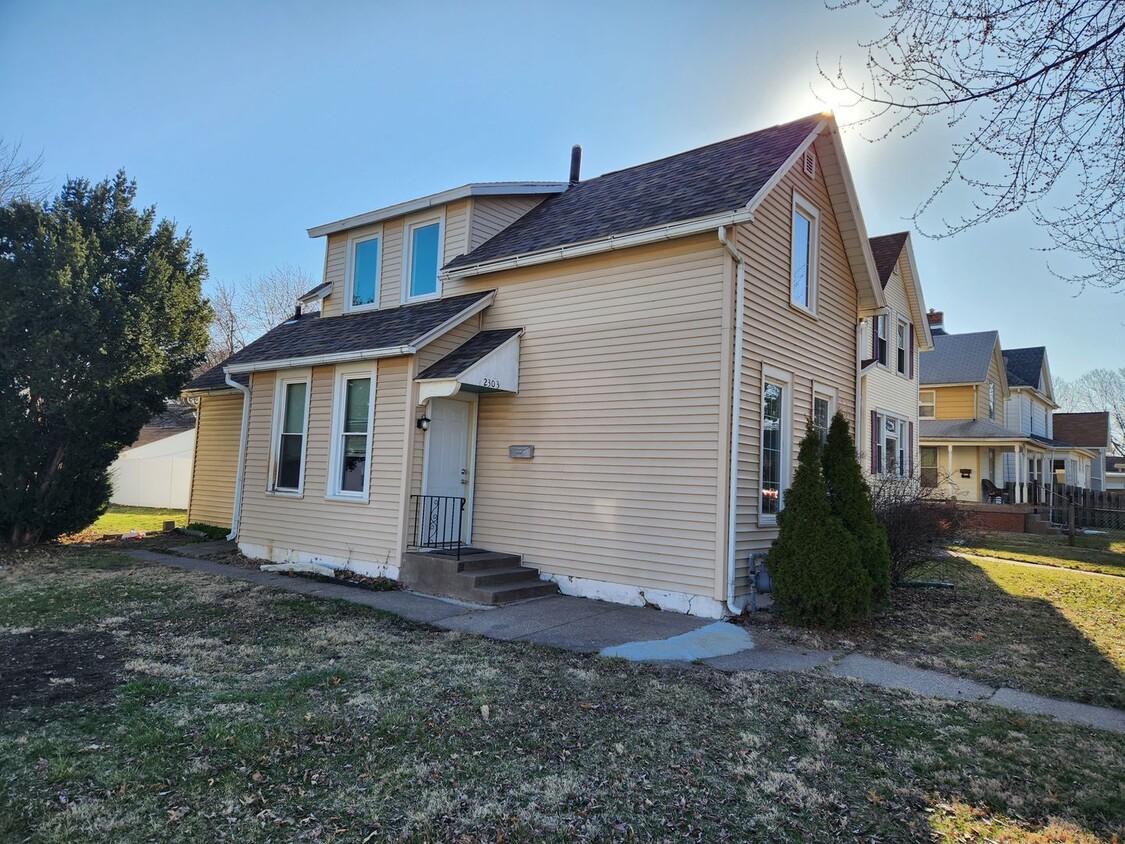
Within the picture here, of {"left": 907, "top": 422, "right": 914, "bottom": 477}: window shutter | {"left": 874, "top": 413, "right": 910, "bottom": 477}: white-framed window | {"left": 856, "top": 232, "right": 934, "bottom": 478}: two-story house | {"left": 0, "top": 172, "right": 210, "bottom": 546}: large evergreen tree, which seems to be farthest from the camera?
{"left": 907, "top": 422, "right": 914, "bottom": 477}: window shutter

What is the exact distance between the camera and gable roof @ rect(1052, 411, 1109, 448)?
34469 mm

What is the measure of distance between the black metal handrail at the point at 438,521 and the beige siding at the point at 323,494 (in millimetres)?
270

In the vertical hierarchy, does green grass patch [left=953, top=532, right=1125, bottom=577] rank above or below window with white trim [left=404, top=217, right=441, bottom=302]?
below

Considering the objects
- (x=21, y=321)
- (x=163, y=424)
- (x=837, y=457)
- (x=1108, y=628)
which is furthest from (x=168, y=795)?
(x=163, y=424)

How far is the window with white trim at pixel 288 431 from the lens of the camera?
1154 centimetres

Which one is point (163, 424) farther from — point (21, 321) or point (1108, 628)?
point (1108, 628)

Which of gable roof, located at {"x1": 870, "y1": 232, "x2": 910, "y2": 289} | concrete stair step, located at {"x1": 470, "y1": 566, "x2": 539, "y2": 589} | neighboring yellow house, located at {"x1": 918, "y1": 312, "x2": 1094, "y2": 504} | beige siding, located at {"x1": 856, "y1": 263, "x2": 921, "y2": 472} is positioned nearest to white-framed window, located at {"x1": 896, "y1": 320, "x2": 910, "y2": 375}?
beige siding, located at {"x1": 856, "y1": 263, "x2": 921, "y2": 472}

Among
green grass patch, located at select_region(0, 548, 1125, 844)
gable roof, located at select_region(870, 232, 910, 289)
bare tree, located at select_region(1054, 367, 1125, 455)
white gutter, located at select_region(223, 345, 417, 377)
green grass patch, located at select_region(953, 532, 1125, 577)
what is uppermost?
bare tree, located at select_region(1054, 367, 1125, 455)

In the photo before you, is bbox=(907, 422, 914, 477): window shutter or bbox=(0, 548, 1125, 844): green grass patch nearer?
bbox=(0, 548, 1125, 844): green grass patch

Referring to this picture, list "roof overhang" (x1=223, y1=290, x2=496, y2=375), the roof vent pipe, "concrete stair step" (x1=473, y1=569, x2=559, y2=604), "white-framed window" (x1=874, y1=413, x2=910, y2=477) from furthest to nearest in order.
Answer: "white-framed window" (x1=874, y1=413, x2=910, y2=477) → the roof vent pipe → "roof overhang" (x1=223, y1=290, x2=496, y2=375) → "concrete stair step" (x1=473, y1=569, x2=559, y2=604)

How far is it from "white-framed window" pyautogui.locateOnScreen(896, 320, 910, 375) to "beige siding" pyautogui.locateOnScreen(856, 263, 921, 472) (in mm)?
144

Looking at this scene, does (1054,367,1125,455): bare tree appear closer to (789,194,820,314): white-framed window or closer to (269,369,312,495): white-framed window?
(789,194,820,314): white-framed window

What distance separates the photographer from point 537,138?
13047 mm

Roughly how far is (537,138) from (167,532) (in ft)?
40.6
